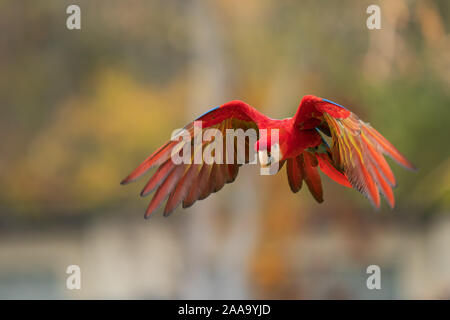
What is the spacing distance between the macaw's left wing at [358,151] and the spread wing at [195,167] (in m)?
0.21

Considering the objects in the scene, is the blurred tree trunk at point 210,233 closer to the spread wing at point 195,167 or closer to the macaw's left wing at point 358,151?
the spread wing at point 195,167

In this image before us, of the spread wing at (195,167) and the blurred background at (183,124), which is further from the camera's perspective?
the blurred background at (183,124)

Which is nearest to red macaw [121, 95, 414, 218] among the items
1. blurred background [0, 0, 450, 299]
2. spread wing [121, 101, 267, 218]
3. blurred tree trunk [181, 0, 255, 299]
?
spread wing [121, 101, 267, 218]

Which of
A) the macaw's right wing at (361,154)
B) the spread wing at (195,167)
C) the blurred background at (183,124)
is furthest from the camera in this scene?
the blurred background at (183,124)

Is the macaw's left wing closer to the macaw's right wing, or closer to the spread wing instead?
the macaw's right wing

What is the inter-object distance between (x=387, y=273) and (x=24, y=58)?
17.7ft

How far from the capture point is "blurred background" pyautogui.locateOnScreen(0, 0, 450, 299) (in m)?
5.64

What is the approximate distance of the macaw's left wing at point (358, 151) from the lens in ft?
4.86

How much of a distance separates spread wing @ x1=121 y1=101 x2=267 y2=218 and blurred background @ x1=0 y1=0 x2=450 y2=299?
280cm

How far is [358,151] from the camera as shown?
156 cm

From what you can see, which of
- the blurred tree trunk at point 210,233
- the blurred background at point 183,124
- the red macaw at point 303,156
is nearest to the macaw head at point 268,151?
the red macaw at point 303,156

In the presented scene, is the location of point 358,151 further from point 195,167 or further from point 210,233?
point 210,233

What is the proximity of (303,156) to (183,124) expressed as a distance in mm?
5347
